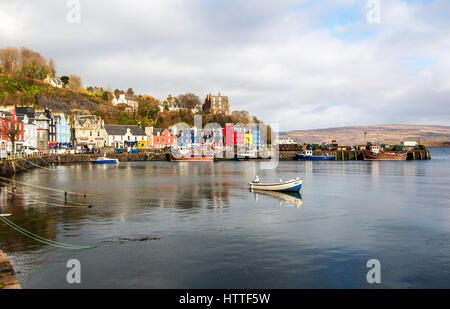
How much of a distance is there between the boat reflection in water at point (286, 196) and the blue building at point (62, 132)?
108 meters

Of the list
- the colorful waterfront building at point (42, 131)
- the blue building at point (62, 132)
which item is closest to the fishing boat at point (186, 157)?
the blue building at point (62, 132)

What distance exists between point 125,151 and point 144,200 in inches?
4308

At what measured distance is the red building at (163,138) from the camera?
15641cm

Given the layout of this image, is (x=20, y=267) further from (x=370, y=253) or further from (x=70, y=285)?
(x=370, y=253)

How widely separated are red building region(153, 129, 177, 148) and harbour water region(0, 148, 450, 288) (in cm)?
11713

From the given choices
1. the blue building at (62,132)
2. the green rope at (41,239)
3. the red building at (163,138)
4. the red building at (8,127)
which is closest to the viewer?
the green rope at (41,239)

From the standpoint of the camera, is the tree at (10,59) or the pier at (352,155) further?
the tree at (10,59)

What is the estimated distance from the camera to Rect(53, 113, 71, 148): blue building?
433ft

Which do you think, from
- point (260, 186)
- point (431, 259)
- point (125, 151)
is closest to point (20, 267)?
point (431, 259)

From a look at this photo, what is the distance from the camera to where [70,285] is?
48.3 feet

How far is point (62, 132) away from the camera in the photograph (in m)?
135

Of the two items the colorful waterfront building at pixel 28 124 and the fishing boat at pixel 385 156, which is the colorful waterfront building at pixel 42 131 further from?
the fishing boat at pixel 385 156

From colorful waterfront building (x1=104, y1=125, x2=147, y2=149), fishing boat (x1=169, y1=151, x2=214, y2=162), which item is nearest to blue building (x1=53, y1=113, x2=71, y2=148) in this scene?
colorful waterfront building (x1=104, y1=125, x2=147, y2=149)

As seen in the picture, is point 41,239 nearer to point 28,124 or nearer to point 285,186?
point 285,186
